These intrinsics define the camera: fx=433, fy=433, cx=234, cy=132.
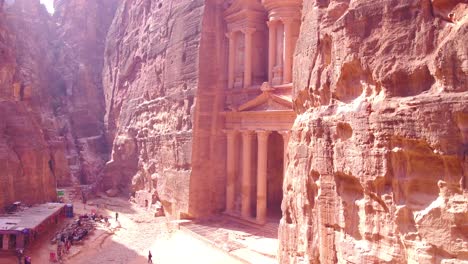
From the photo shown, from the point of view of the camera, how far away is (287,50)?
24719 mm

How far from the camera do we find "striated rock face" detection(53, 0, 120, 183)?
49.4 m

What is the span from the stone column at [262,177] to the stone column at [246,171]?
1.03 m

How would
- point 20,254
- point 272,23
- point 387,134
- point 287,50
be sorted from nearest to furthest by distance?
point 387,134
point 20,254
point 287,50
point 272,23

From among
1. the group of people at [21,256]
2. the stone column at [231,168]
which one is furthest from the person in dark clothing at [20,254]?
the stone column at [231,168]

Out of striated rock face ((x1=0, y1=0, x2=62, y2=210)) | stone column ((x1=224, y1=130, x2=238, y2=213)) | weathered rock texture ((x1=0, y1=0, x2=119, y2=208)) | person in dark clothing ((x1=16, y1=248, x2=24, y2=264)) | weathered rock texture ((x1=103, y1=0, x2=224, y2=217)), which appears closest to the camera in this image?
person in dark clothing ((x1=16, y1=248, x2=24, y2=264))

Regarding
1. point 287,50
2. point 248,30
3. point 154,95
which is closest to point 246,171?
point 287,50

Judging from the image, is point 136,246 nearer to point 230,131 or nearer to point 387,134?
point 230,131

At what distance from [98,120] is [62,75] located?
10.6 m

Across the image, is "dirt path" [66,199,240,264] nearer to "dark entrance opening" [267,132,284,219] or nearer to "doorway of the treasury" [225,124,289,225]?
"doorway of the treasury" [225,124,289,225]

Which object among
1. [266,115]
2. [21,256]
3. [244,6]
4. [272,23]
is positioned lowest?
[21,256]

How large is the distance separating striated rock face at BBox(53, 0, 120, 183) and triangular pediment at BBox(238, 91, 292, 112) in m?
25.7

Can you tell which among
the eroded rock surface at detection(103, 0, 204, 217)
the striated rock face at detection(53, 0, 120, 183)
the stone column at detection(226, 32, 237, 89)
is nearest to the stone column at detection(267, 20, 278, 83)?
the stone column at detection(226, 32, 237, 89)

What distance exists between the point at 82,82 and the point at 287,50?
38784 millimetres

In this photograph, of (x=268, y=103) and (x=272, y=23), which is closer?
(x=268, y=103)
